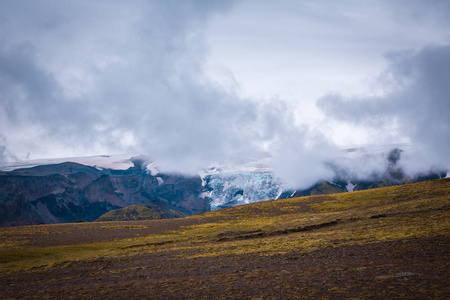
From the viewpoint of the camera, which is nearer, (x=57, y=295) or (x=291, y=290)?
(x=291, y=290)

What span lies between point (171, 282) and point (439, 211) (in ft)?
135

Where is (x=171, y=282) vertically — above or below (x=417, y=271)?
below

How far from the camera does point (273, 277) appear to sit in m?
27.3

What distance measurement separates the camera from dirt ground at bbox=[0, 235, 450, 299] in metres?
21.1

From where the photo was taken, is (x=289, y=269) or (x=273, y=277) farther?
(x=289, y=269)

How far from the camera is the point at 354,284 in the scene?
864 inches

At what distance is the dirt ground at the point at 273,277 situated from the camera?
21062mm

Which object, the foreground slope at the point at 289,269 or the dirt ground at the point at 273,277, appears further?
the foreground slope at the point at 289,269

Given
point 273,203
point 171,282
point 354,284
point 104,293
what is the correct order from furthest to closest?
1. point 273,203
2. point 171,282
3. point 104,293
4. point 354,284

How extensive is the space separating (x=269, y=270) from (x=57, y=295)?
64.2ft

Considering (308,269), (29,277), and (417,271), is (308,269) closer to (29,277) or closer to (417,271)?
(417,271)

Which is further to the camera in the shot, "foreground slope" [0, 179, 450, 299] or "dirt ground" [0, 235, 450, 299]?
"foreground slope" [0, 179, 450, 299]

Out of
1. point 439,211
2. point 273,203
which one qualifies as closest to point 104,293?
point 439,211

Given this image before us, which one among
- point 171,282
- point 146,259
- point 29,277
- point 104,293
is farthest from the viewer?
point 146,259
